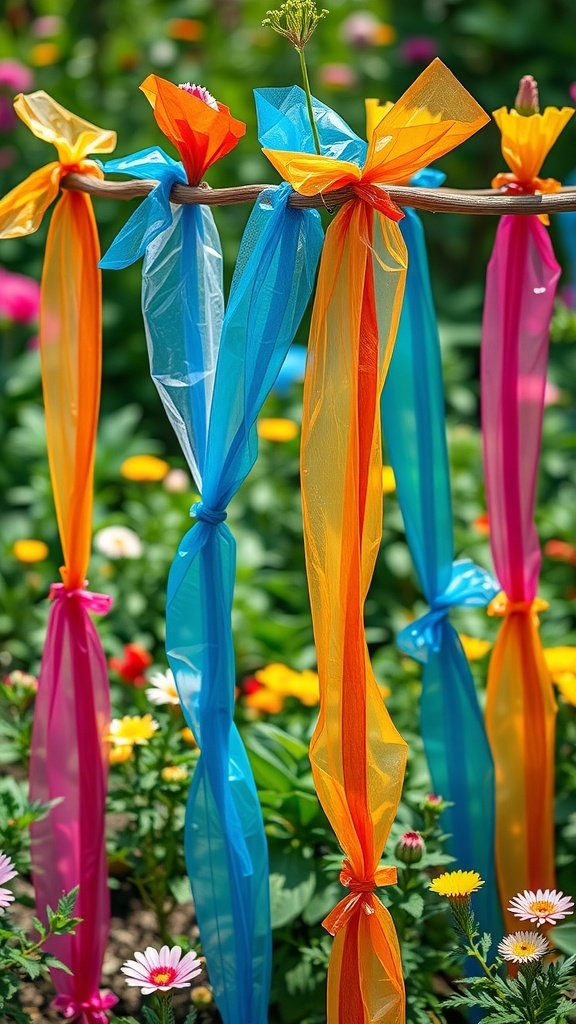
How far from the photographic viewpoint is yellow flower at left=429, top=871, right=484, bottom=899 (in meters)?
1.43

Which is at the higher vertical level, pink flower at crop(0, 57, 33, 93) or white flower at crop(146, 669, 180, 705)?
pink flower at crop(0, 57, 33, 93)

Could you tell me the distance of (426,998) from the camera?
164 cm

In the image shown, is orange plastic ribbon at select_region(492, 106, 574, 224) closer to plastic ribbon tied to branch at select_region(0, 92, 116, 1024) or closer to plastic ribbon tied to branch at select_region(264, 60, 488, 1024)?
plastic ribbon tied to branch at select_region(264, 60, 488, 1024)

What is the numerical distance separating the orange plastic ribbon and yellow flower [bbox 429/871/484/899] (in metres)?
0.80

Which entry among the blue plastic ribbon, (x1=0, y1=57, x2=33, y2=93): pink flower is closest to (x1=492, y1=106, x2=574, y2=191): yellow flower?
the blue plastic ribbon

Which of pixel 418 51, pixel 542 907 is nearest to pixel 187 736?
pixel 542 907

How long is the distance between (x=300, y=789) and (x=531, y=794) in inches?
13.3

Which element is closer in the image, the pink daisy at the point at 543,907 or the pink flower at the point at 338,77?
the pink daisy at the point at 543,907

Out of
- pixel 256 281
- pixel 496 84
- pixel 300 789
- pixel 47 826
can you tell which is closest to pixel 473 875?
pixel 300 789

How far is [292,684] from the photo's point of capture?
7.14 ft

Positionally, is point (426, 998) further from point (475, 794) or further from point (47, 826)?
point (47, 826)

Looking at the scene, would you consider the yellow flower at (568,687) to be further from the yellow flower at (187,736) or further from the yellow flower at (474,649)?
the yellow flower at (187,736)

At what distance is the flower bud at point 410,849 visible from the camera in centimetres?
157

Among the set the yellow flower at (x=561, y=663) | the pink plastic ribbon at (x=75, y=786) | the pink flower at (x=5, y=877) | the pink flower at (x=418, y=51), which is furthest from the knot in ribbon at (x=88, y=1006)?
the pink flower at (x=418, y=51)
